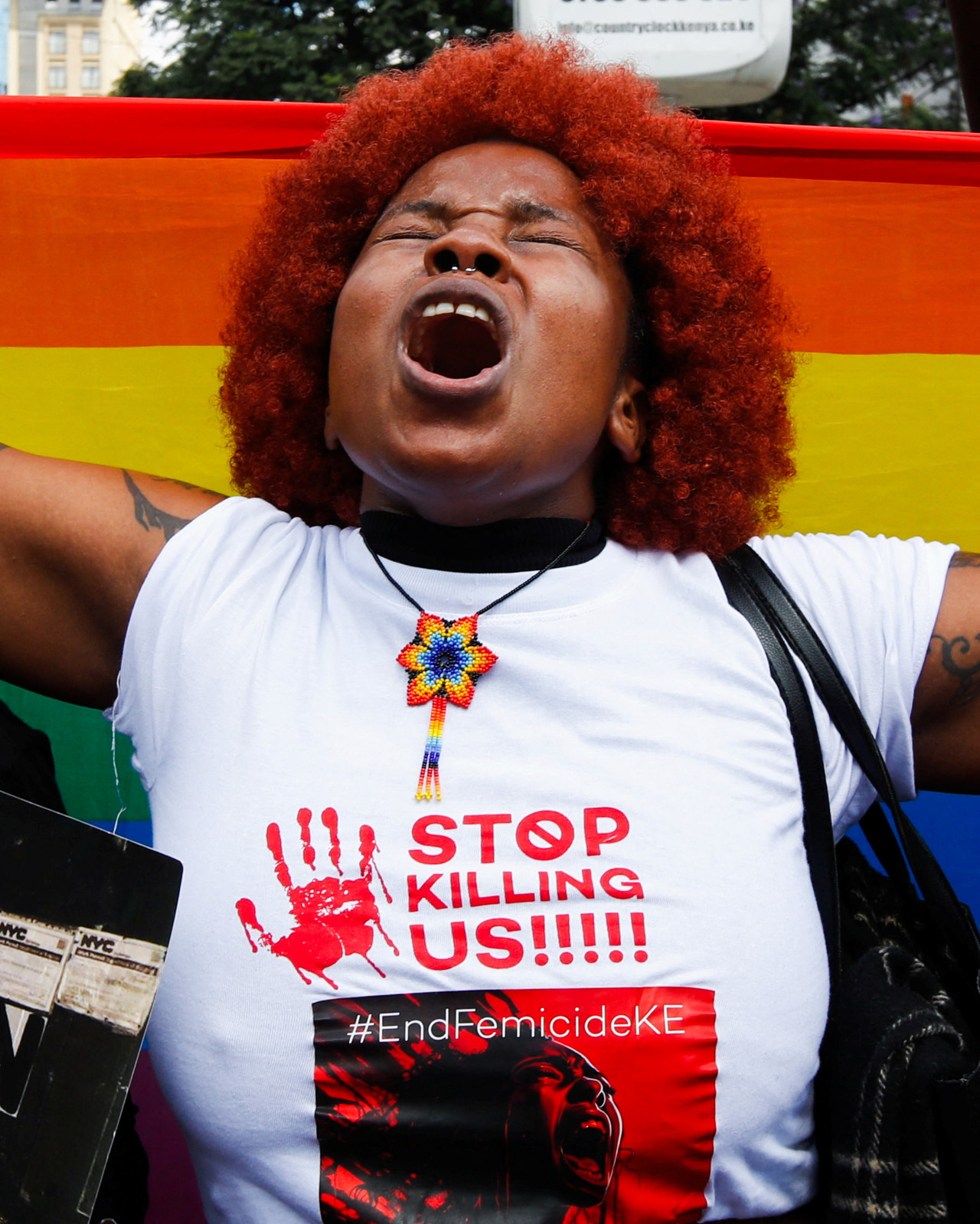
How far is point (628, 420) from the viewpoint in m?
1.83

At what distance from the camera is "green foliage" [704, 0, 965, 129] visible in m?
11.3

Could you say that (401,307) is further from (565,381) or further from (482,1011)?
(482,1011)

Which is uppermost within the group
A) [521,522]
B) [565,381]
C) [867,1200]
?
[565,381]

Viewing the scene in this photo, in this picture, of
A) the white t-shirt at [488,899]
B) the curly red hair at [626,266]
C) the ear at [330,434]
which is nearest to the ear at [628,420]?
the curly red hair at [626,266]

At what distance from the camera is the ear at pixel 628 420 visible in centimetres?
180

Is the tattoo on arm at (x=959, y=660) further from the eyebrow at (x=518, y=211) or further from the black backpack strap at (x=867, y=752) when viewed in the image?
the eyebrow at (x=518, y=211)

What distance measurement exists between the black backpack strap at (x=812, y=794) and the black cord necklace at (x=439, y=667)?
1.26 ft

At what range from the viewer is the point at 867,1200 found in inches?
52.7

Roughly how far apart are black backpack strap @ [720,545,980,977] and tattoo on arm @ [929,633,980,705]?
142 mm

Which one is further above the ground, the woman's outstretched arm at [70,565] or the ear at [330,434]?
the ear at [330,434]

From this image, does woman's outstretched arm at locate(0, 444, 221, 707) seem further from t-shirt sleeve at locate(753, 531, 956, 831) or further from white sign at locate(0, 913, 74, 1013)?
t-shirt sleeve at locate(753, 531, 956, 831)

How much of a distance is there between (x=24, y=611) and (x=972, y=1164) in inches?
51.3

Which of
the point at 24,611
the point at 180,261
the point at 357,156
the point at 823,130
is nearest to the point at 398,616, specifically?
the point at 24,611

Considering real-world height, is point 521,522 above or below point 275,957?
above
